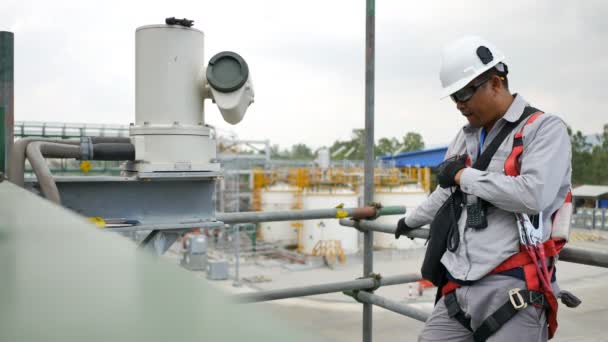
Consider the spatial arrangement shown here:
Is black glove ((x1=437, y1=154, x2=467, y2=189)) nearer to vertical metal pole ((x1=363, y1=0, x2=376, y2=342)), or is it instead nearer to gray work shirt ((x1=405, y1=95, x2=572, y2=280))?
gray work shirt ((x1=405, y1=95, x2=572, y2=280))

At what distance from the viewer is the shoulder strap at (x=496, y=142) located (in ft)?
6.43

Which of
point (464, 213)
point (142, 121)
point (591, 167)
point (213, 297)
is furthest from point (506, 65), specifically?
point (591, 167)

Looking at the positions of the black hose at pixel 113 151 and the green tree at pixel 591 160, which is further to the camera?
the green tree at pixel 591 160

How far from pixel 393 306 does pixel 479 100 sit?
4.50ft

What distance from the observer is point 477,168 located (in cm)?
200

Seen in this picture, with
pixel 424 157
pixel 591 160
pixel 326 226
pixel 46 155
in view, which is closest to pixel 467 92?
pixel 46 155

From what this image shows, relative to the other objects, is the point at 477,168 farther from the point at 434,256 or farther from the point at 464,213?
the point at 434,256

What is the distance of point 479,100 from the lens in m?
2.01

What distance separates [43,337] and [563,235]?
6.18 ft

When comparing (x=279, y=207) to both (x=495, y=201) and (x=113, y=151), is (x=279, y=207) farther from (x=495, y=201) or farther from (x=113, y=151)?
(x=495, y=201)

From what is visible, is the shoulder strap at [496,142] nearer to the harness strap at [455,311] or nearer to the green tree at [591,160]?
the harness strap at [455,311]

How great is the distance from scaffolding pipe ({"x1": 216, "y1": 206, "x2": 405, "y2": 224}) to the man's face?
1196 millimetres

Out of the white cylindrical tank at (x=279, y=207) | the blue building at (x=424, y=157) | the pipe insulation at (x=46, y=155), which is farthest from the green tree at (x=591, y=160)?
the pipe insulation at (x=46, y=155)

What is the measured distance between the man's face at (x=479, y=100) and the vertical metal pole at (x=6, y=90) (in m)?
2.01
